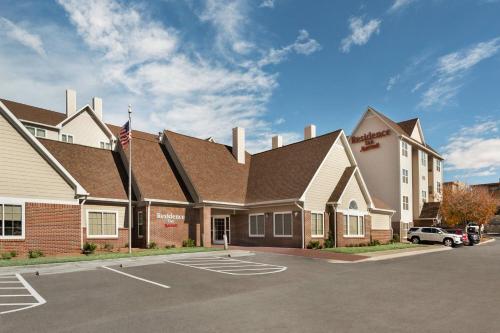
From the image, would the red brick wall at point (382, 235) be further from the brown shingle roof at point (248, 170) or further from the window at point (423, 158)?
the window at point (423, 158)

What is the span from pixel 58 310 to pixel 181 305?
3055 mm

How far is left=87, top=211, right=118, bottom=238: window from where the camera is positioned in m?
24.1

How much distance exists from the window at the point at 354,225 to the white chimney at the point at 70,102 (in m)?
28.4

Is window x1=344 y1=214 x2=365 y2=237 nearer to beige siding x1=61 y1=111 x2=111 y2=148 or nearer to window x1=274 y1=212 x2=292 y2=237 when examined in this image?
window x1=274 y1=212 x2=292 y2=237

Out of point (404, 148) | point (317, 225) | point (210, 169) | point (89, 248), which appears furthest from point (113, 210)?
point (404, 148)

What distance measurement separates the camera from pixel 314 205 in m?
28.6

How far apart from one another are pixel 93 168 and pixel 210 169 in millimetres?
9037

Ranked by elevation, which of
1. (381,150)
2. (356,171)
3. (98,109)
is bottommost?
(356,171)

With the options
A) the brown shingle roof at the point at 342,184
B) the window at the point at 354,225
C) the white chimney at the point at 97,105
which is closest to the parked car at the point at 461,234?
the window at the point at 354,225

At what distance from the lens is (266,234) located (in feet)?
96.6

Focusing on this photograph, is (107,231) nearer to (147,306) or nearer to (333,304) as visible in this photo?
(147,306)

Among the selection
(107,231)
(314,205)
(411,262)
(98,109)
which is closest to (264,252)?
(314,205)

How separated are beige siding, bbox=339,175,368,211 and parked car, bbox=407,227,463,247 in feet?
30.9

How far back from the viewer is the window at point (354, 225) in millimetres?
30688
